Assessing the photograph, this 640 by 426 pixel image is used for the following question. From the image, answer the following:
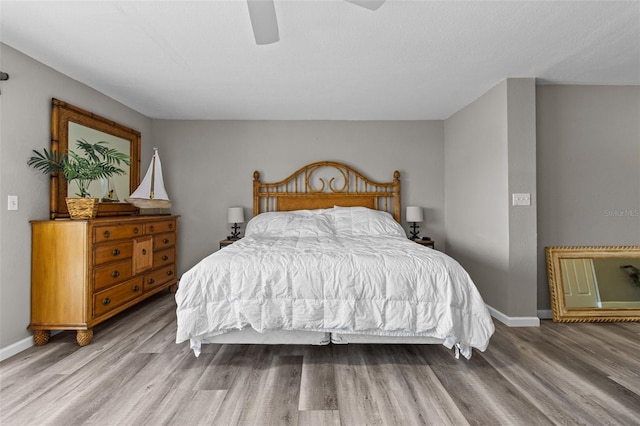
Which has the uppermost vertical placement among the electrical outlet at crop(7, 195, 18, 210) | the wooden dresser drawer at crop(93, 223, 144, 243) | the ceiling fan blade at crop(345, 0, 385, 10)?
the ceiling fan blade at crop(345, 0, 385, 10)

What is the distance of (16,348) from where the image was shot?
2275 mm

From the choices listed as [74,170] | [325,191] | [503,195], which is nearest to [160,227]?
[74,170]

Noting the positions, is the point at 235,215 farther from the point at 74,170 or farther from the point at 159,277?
the point at 74,170

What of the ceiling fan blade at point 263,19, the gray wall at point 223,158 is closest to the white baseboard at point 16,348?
the gray wall at point 223,158

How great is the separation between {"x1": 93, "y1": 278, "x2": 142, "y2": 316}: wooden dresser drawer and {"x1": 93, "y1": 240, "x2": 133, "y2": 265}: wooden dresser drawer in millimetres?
270

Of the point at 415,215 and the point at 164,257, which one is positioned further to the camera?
the point at 415,215

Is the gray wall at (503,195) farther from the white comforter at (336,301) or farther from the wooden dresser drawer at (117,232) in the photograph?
the wooden dresser drawer at (117,232)

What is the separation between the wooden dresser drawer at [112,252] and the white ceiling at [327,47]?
5.08 ft

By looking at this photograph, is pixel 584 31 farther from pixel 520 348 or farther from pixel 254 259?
pixel 254 259

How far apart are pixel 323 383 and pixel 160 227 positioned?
2690 mm

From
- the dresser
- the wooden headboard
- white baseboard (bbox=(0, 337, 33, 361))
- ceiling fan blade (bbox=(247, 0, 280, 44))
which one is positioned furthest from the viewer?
the wooden headboard

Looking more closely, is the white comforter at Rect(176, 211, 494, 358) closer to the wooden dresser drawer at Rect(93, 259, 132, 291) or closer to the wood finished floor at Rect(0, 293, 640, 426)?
the wood finished floor at Rect(0, 293, 640, 426)

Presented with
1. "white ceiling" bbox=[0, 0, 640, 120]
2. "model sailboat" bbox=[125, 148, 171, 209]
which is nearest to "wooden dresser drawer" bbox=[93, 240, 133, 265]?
"model sailboat" bbox=[125, 148, 171, 209]

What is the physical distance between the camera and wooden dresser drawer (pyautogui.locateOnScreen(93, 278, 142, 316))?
2.52 meters
